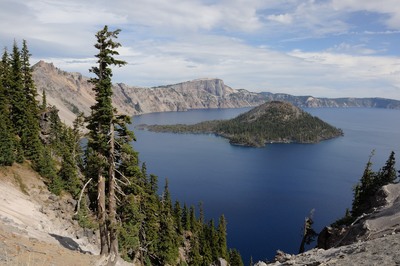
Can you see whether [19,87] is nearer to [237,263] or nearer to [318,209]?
[237,263]

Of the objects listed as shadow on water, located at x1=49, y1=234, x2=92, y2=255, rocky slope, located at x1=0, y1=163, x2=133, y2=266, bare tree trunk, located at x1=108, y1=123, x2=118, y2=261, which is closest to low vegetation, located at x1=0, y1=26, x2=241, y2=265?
bare tree trunk, located at x1=108, y1=123, x2=118, y2=261

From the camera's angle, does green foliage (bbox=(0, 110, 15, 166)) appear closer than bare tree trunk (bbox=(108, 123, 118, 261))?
No

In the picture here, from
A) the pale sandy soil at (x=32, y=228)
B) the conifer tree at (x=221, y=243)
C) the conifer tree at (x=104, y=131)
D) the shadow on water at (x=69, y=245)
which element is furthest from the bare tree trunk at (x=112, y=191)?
the conifer tree at (x=221, y=243)

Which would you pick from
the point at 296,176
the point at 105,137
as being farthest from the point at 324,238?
the point at 296,176

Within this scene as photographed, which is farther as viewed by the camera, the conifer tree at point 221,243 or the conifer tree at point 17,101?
the conifer tree at point 221,243

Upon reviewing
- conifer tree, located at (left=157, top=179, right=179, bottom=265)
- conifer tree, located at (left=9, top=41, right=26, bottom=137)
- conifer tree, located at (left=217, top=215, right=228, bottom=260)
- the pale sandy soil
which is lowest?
conifer tree, located at (left=217, top=215, right=228, bottom=260)

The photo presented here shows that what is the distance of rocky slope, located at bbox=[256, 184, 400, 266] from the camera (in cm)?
1899

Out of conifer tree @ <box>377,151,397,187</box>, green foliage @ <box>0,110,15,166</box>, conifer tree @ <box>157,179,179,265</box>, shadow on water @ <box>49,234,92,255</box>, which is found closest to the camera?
shadow on water @ <box>49,234,92,255</box>

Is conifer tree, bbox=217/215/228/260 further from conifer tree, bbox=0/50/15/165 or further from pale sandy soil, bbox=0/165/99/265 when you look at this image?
conifer tree, bbox=0/50/15/165

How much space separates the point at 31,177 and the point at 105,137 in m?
41.3

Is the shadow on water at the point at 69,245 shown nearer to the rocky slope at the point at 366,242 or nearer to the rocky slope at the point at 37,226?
the rocky slope at the point at 37,226

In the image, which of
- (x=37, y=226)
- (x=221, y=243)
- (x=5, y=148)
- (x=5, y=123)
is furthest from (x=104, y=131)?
(x=221, y=243)

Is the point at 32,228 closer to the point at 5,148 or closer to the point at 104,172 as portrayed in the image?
the point at 104,172

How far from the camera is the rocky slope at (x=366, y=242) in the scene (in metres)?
19.0
